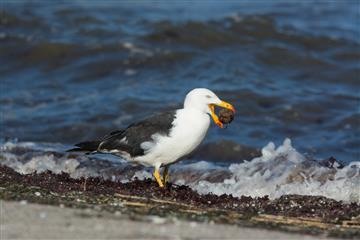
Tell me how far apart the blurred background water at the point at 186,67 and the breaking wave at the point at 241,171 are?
2208 millimetres

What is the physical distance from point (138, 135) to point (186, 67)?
1143 centimetres

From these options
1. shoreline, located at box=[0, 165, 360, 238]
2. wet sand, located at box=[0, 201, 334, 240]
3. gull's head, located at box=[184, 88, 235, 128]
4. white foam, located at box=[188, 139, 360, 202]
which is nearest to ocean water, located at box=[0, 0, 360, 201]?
white foam, located at box=[188, 139, 360, 202]

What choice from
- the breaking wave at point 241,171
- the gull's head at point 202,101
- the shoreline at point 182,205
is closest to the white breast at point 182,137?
the gull's head at point 202,101

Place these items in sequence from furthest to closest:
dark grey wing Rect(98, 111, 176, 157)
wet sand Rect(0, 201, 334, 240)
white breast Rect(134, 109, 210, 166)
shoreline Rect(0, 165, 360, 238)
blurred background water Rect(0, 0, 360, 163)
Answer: blurred background water Rect(0, 0, 360, 163) < dark grey wing Rect(98, 111, 176, 157) < white breast Rect(134, 109, 210, 166) < shoreline Rect(0, 165, 360, 238) < wet sand Rect(0, 201, 334, 240)

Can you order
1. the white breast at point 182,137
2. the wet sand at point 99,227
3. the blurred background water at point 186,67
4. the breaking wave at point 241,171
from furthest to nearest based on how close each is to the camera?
1. the blurred background water at point 186,67
2. the breaking wave at point 241,171
3. the white breast at point 182,137
4. the wet sand at point 99,227

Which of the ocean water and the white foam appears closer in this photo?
the white foam

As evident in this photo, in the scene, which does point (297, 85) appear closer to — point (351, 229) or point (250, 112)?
point (250, 112)

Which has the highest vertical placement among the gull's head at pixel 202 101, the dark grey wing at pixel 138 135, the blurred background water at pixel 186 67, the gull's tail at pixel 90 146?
the gull's head at pixel 202 101

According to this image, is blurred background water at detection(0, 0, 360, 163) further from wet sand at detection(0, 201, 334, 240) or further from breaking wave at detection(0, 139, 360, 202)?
wet sand at detection(0, 201, 334, 240)

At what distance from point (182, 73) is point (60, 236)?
552 inches

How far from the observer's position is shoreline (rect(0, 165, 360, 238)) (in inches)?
251

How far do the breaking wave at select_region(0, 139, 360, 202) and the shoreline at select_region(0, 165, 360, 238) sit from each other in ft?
4.49

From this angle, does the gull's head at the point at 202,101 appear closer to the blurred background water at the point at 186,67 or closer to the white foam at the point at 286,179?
the white foam at the point at 286,179

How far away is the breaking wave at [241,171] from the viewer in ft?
32.0
